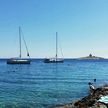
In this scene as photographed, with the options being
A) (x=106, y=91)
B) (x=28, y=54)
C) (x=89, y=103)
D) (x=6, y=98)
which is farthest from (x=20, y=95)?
(x=28, y=54)

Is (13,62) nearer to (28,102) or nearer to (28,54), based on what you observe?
(28,54)

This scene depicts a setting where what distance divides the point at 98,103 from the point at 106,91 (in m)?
10.2

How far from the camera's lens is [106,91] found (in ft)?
128

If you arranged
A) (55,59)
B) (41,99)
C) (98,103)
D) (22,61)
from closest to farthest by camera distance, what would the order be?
1. (98,103)
2. (41,99)
3. (22,61)
4. (55,59)

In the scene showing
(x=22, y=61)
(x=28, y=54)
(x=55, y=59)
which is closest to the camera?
(x=28, y=54)

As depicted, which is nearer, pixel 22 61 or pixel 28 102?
pixel 28 102

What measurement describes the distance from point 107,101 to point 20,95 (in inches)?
704

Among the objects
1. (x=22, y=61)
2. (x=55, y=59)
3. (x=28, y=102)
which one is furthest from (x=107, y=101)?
(x=55, y=59)

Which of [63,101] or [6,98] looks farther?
[6,98]

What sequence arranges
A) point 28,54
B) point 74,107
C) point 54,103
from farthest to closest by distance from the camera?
point 28,54 < point 54,103 < point 74,107

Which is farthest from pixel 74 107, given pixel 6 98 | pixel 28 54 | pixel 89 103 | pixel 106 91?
pixel 28 54

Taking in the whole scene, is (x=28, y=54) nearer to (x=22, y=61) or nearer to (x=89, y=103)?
(x=22, y=61)

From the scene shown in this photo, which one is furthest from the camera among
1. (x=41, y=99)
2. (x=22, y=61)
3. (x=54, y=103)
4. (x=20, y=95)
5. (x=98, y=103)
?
(x=22, y=61)

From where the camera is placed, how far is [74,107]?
103 feet
